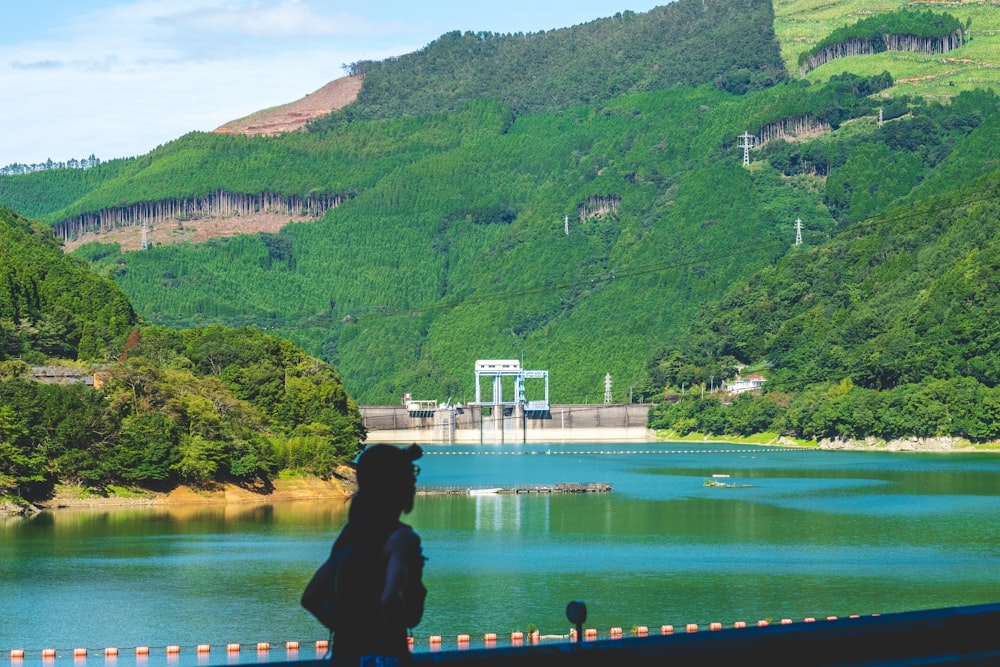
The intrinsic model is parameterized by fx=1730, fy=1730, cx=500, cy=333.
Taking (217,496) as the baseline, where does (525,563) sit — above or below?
below

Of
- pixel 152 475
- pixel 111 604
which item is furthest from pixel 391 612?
pixel 152 475

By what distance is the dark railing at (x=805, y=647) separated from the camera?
542 inches

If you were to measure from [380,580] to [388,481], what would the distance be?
2.51 feet

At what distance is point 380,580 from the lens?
39.5 ft

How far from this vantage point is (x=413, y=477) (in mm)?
12422

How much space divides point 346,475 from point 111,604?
175 feet

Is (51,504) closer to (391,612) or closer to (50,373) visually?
(50,373)

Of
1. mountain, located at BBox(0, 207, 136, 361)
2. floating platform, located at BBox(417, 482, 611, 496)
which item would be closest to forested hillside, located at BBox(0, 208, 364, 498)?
→ mountain, located at BBox(0, 207, 136, 361)

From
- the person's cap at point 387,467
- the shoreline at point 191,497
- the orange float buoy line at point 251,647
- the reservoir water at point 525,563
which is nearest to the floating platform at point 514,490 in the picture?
the reservoir water at point 525,563

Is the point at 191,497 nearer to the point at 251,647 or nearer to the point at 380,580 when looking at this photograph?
the point at 251,647

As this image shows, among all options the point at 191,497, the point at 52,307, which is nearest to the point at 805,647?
the point at 191,497

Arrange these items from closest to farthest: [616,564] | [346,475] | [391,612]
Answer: [391,612]
[616,564]
[346,475]

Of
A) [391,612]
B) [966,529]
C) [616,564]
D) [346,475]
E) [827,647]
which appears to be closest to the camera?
[391,612]

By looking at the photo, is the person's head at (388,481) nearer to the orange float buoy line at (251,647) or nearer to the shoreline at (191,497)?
the orange float buoy line at (251,647)
